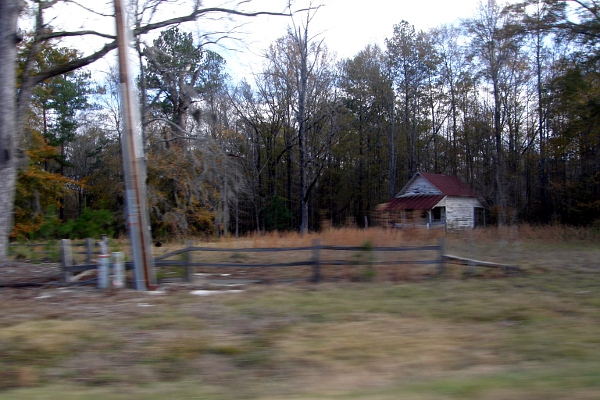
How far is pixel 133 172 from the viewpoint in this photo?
11.0 meters

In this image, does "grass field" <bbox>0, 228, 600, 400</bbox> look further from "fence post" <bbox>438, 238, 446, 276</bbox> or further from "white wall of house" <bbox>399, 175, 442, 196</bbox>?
"white wall of house" <bbox>399, 175, 442, 196</bbox>

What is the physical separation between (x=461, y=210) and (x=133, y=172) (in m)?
36.0

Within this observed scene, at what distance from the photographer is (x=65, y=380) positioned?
19.1ft

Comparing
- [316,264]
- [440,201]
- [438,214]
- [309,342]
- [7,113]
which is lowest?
[309,342]

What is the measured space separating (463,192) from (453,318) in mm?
36140

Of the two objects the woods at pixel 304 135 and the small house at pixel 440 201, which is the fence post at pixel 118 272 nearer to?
the woods at pixel 304 135

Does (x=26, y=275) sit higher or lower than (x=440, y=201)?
lower

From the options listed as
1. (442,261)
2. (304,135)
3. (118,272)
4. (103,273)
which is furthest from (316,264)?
(304,135)

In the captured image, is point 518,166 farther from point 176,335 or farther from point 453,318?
point 176,335

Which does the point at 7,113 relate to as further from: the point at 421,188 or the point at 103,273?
the point at 421,188

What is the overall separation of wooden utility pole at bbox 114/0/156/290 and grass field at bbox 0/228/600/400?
0.71m

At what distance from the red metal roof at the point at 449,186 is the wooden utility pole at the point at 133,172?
108ft

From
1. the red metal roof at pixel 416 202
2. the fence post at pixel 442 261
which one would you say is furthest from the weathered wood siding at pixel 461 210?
the fence post at pixel 442 261

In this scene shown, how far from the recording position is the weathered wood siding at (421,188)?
41.2 m
